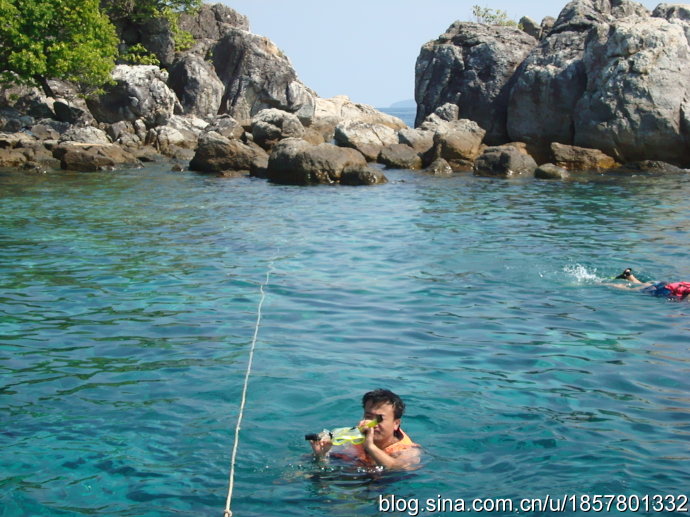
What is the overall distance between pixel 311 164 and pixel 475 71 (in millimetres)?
15297

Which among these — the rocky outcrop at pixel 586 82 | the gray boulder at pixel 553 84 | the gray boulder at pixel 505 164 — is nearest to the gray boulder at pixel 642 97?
the rocky outcrop at pixel 586 82

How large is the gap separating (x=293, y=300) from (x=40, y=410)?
4575mm

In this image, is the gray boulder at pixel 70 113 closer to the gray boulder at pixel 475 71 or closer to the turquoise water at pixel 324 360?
the gray boulder at pixel 475 71

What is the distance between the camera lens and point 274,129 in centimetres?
3509

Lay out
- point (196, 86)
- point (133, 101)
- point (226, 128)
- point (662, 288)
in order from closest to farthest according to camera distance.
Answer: point (662, 288)
point (226, 128)
point (133, 101)
point (196, 86)

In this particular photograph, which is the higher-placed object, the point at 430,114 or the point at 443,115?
the point at 430,114

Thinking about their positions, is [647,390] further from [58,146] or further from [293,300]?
[58,146]

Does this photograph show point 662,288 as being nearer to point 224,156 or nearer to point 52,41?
point 224,156

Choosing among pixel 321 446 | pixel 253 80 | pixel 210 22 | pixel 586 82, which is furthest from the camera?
pixel 210 22

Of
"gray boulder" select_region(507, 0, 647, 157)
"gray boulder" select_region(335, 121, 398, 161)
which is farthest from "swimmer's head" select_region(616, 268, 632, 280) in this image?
"gray boulder" select_region(335, 121, 398, 161)

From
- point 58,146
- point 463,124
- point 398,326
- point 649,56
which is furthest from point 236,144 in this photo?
point 398,326

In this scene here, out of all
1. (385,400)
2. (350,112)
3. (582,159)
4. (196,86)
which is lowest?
(385,400)

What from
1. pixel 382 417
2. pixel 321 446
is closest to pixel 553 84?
pixel 382 417

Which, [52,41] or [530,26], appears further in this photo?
[530,26]
